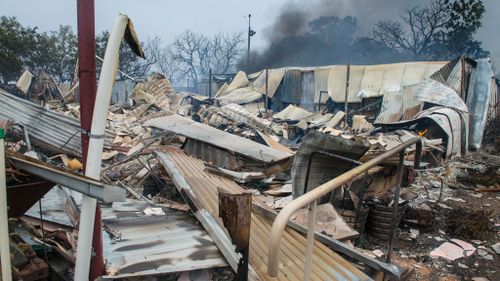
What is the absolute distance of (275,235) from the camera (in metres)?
1.40

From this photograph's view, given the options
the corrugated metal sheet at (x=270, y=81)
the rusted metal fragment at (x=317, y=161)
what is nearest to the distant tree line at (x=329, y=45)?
the corrugated metal sheet at (x=270, y=81)

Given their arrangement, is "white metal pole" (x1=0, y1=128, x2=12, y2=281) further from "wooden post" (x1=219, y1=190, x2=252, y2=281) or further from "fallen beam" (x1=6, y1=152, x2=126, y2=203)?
"wooden post" (x1=219, y1=190, x2=252, y2=281)

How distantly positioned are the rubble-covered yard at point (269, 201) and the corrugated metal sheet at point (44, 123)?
2cm

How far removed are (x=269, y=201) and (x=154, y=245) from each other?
2950 mm

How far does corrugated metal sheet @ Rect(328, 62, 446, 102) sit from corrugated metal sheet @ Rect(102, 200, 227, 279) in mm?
15876

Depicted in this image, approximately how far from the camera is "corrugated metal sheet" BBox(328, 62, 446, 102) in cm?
1634

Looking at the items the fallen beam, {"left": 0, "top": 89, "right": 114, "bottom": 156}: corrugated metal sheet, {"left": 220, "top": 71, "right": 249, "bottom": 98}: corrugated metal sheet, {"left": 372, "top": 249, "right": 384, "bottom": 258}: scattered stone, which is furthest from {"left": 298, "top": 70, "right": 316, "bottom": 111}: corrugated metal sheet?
the fallen beam

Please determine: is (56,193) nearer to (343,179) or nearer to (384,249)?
(343,179)

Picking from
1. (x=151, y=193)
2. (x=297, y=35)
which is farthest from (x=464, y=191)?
(x=297, y=35)

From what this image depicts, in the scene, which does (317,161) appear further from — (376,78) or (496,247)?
(376,78)

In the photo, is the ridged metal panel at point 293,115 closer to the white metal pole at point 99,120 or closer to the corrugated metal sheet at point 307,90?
the corrugated metal sheet at point 307,90

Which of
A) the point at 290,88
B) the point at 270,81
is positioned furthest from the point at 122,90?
the point at 290,88

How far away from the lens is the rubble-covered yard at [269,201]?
8.46ft

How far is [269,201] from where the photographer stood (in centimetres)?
541
